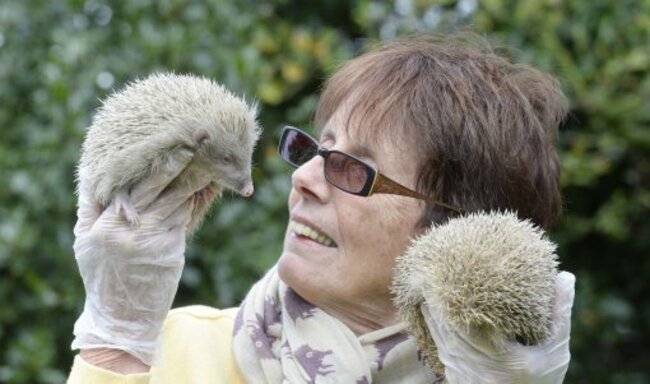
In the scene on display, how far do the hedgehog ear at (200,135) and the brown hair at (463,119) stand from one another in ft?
1.00

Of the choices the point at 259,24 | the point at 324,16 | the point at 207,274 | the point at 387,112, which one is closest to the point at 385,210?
the point at 387,112

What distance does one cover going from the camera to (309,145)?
2471mm

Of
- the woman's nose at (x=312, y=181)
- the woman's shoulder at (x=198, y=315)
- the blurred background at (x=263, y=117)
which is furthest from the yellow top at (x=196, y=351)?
the blurred background at (x=263, y=117)

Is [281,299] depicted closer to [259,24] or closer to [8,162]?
[8,162]

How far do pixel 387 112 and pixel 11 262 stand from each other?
1970 mm

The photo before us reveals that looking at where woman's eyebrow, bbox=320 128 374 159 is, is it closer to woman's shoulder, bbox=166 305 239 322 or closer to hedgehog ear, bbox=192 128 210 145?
hedgehog ear, bbox=192 128 210 145

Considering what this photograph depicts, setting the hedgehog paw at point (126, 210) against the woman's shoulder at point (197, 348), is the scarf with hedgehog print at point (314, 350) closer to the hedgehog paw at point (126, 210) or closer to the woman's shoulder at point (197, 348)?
the woman's shoulder at point (197, 348)

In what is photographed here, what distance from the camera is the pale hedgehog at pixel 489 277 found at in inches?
77.8

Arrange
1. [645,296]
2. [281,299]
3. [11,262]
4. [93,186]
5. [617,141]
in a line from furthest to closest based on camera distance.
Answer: [645,296] < [617,141] < [11,262] < [281,299] < [93,186]

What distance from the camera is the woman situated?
2.26m

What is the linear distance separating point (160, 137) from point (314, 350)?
1.62 ft

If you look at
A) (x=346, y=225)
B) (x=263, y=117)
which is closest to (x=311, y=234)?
(x=346, y=225)

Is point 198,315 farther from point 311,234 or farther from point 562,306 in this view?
point 562,306

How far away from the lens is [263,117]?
4.41m
